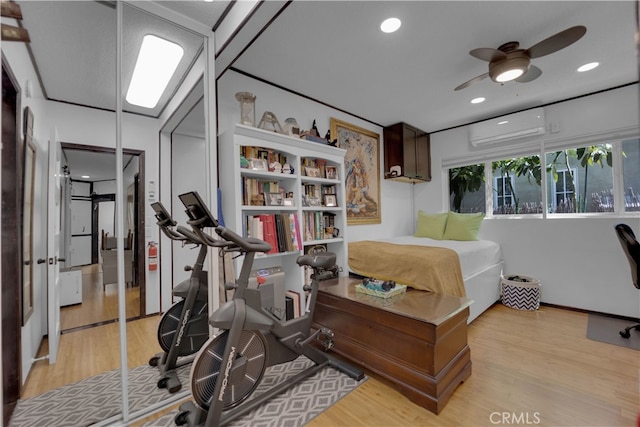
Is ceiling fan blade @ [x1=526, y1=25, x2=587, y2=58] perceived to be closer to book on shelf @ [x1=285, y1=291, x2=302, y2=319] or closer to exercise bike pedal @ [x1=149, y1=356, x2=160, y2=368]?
book on shelf @ [x1=285, y1=291, x2=302, y2=319]

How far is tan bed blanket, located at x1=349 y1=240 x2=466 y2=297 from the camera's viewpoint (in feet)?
7.50

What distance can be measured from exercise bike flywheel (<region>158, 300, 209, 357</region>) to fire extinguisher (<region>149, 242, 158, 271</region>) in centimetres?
31

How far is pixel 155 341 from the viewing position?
1.81 metres

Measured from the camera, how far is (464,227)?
3576 millimetres

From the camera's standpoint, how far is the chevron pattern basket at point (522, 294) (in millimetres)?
3236

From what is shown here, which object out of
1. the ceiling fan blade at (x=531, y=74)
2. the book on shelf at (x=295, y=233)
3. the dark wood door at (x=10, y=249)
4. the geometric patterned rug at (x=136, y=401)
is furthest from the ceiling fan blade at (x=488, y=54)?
the dark wood door at (x=10, y=249)

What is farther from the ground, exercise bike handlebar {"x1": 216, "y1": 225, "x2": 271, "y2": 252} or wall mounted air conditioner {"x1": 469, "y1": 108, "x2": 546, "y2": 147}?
wall mounted air conditioner {"x1": 469, "y1": 108, "x2": 546, "y2": 147}

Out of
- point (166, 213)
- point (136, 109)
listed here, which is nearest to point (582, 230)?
point (166, 213)

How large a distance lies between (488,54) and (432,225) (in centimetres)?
239

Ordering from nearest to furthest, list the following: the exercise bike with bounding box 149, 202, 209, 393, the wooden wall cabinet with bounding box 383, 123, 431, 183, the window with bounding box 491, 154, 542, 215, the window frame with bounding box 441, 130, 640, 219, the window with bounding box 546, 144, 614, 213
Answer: the exercise bike with bounding box 149, 202, 209, 393 < the window frame with bounding box 441, 130, 640, 219 < the window with bounding box 546, 144, 614, 213 < the window with bounding box 491, 154, 542, 215 < the wooden wall cabinet with bounding box 383, 123, 431, 183

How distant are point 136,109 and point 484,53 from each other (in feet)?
8.13

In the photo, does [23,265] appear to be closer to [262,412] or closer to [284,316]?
[262,412]

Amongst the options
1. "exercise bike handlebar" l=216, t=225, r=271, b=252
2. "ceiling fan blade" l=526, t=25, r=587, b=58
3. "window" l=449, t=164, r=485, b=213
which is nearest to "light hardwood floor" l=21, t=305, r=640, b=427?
"exercise bike handlebar" l=216, t=225, r=271, b=252

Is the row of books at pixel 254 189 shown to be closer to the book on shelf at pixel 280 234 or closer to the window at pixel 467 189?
the book on shelf at pixel 280 234
